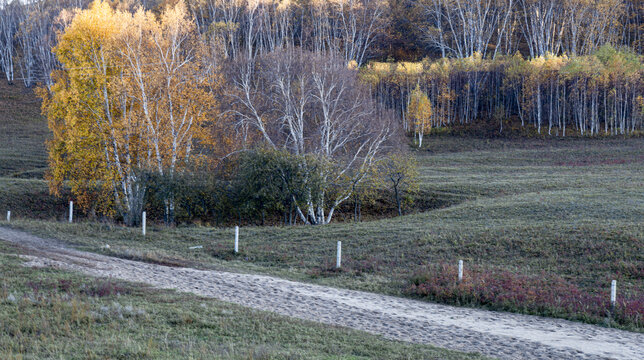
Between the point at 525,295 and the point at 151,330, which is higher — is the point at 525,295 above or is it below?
below

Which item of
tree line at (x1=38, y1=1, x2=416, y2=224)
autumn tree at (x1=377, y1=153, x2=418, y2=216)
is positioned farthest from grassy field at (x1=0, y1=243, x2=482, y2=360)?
autumn tree at (x1=377, y1=153, x2=418, y2=216)

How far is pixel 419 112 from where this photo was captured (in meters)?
78.9

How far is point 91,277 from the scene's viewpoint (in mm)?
15656

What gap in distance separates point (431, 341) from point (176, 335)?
5305 mm

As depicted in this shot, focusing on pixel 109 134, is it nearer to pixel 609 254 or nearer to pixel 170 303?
pixel 170 303

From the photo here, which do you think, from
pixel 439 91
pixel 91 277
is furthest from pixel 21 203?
pixel 439 91

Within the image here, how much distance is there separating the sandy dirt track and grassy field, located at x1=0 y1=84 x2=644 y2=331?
3.58ft

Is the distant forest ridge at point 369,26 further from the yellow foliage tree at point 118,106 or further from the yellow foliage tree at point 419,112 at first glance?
the yellow foliage tree at point 118,106

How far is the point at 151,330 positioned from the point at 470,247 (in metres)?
14.9

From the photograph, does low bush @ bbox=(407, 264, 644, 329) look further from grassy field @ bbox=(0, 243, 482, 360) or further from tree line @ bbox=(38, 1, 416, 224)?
tree line @ bbox=(38, 1, 416, 224)

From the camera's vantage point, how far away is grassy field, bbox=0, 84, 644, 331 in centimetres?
1648

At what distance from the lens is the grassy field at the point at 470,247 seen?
54.1ft

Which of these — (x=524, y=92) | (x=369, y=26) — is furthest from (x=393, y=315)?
(x=369, y=26)

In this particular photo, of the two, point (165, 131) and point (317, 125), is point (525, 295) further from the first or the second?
point (317, 125)
